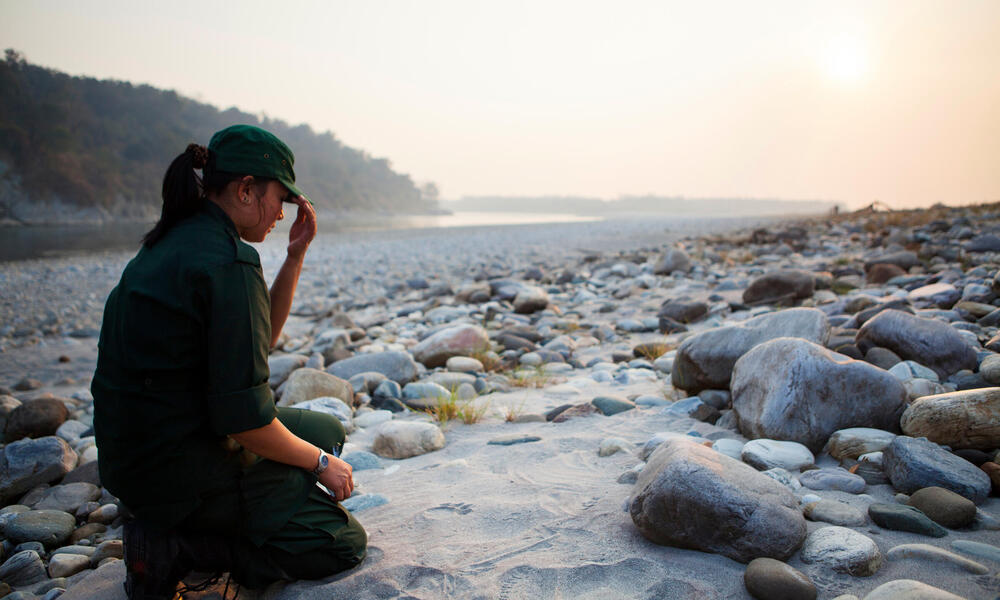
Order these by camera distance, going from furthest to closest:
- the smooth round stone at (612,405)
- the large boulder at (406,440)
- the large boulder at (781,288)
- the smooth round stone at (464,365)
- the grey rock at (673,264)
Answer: the grey rock at (673,264) → the large boulder at (781,288) → the smooth round stone at (464,365) → the smooth round stone at (612,405) → the large boulder at (406,440)

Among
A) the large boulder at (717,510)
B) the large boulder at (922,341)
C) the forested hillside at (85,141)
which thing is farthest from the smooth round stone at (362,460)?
the forested hillside at (85,141)

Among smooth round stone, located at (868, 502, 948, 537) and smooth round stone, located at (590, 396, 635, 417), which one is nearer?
smooth round stone, located at (868, 502, 948, 537)

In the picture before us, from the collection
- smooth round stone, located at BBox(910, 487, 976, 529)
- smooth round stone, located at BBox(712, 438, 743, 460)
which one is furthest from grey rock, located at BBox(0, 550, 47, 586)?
smooth round stone, located at BBox(910, 487, 976, 529)

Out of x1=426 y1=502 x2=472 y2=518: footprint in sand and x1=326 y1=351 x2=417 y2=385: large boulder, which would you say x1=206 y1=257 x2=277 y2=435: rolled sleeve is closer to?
x1=426 y1=502 x2=472 y2=518: footprint in sand

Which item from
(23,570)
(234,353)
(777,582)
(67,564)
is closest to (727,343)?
A: (777,582)

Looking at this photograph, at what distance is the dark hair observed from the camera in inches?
63.6

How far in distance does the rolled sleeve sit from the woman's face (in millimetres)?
248

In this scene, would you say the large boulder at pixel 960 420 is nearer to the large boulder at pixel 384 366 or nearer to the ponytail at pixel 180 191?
the ponytail at pixel 180 191

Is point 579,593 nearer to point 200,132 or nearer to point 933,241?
point 933,241

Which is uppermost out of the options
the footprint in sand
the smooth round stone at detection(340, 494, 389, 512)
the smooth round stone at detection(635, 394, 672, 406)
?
the smooth round stone at detection(635, 394, 672, 406)

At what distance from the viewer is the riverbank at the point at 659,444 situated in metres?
1.72

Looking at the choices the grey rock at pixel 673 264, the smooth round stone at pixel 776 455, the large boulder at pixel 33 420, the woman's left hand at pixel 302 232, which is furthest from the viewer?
the grey rock at pixel 673 264

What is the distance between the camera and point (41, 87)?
33.5m

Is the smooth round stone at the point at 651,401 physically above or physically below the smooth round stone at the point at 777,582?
below
